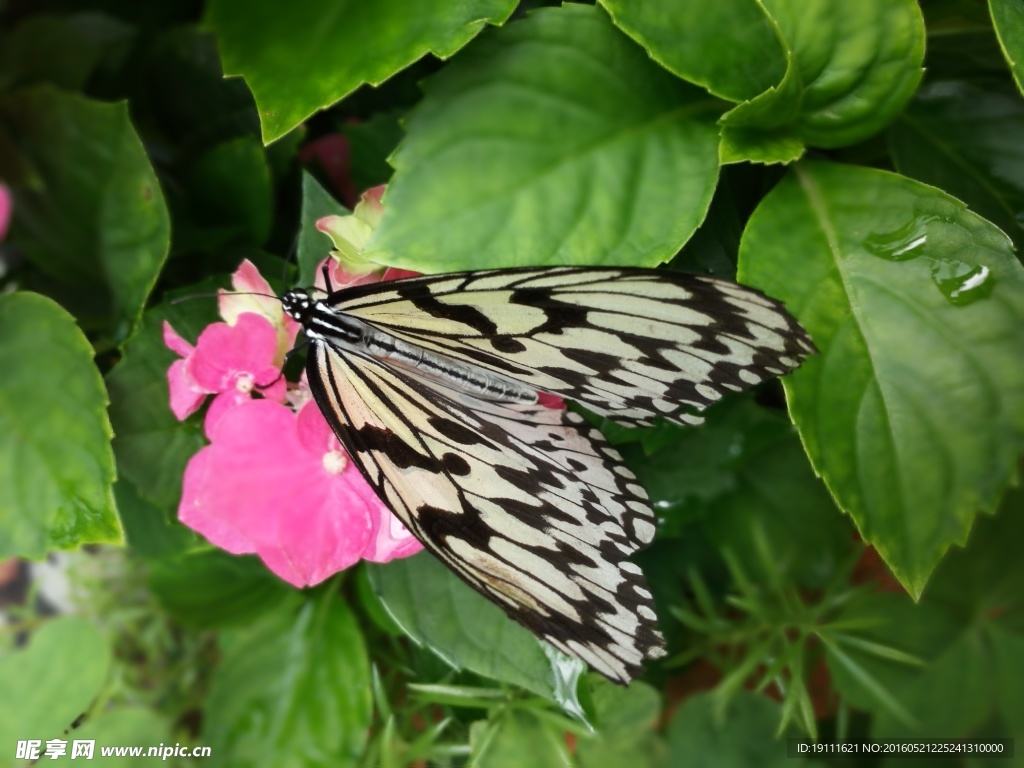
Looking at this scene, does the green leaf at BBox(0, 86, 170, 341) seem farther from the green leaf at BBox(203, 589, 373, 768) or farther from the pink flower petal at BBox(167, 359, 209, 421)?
the green leaf at BBox(203, 589, 373, 768)

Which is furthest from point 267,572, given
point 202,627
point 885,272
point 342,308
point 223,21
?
point 885,272

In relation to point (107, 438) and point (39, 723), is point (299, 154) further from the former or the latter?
point (39, 723)

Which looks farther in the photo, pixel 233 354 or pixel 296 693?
pixel 296 693

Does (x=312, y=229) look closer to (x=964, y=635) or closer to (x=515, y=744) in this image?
(x=515, y=744)

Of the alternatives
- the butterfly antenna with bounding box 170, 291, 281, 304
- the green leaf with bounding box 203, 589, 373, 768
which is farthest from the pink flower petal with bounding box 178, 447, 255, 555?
the green leaf with bounding box 203, 589, 373, 768

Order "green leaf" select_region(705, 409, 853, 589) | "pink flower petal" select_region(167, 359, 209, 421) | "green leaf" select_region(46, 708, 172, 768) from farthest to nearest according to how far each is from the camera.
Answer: "green leaf" select_region(705, 409, 853, 589), "green leaf" select_region(46, 708, 172, 768), "pink flower petal" select_region(167, 359, 209, 421)

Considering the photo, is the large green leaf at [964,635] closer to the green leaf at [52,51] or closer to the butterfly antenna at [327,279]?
the butterfly antenna at [327,279]

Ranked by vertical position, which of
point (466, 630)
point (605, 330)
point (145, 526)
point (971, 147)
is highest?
point (971, 147)

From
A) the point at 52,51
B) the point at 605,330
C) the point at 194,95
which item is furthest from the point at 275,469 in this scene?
the point at 52,51
